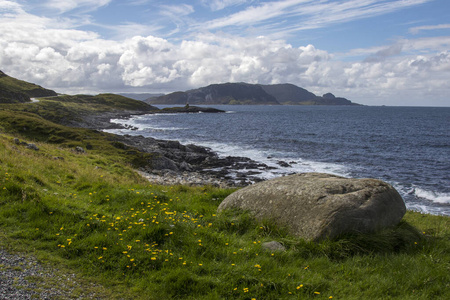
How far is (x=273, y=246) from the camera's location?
8398 millimetres

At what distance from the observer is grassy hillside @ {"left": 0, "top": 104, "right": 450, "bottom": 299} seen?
6539 mm

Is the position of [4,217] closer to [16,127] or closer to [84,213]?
[84,213]

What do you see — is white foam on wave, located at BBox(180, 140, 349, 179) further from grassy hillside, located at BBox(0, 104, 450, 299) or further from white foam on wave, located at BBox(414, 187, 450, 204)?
grassy hillside, located at BBox(0, 104, 450, 299)

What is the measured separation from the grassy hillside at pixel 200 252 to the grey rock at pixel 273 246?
173mm

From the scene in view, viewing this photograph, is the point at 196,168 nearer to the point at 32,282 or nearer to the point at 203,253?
the point at 203,253

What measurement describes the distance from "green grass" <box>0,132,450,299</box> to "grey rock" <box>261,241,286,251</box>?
193 millimetres

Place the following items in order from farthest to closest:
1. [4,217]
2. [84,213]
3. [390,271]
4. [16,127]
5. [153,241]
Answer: [16,127] < [84,213] < [4,217] < [153,241] < [390,271]

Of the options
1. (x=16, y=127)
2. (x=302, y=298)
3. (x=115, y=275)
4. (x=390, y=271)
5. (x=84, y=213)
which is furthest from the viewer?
(x=16, y=127)

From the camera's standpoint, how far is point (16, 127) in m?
39.8

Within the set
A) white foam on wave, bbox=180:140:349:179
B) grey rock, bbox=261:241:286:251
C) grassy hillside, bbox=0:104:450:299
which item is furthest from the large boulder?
white foam on wave, bbox=180:140:349:179

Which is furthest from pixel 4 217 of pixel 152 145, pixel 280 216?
pixel 152 145

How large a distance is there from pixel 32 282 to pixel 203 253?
12.2 feet

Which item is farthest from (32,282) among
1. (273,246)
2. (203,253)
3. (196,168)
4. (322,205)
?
(196,168)

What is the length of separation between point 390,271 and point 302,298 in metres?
2.65
